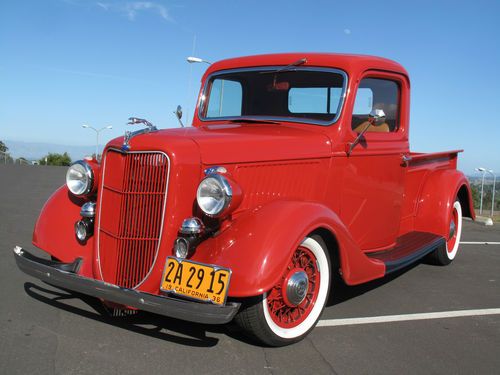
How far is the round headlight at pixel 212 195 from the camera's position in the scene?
9.65ft

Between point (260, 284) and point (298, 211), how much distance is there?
0.61 m

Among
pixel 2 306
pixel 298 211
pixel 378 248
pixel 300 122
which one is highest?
pixel 300 122

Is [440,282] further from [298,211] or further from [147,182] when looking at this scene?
[147,182]

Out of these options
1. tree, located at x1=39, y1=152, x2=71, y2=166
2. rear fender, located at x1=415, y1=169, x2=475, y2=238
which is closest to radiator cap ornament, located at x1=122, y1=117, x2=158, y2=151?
rear fender, located at x1=415, y1=169, x2=475, y2=238

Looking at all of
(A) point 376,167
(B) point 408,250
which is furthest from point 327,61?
(B) point 408,250

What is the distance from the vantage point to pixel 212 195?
2.97 metres

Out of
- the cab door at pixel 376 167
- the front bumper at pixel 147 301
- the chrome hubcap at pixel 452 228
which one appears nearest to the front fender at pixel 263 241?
the front bumper at pixel 147 301

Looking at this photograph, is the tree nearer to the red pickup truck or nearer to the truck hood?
the red pickup truck

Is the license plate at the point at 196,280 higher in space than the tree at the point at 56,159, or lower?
higher

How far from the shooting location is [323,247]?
3.43 meters

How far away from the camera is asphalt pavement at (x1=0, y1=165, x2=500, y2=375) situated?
280 cm

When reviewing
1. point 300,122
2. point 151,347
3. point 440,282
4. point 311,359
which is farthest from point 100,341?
point 440,282

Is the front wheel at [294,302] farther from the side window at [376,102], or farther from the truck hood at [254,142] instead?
the side window at [376,102]

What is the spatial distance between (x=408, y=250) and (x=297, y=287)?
1.97 m
